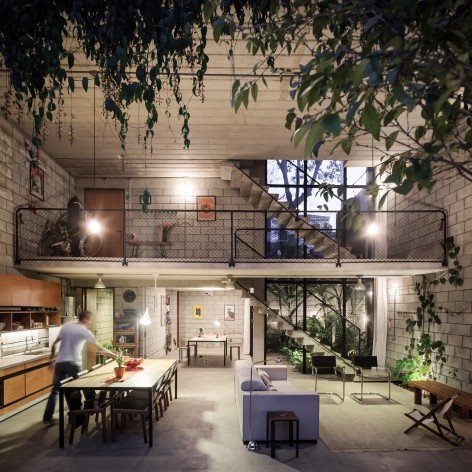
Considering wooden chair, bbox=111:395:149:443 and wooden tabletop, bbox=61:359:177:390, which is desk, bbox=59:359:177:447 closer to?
wooden tabletop, bbox=61:359:177:390

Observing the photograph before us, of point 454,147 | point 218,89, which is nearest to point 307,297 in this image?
point 218,89

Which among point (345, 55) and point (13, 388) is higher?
point (345, 55)

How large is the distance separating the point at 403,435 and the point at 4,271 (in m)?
6.92

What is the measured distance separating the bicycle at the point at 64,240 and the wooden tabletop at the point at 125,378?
2.97 meters

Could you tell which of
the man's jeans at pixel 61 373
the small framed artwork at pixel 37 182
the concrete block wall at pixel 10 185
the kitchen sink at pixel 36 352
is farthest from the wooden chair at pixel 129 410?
the small framed artwork at pixel 37 182

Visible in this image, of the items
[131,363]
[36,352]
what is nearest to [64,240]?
[36,352]

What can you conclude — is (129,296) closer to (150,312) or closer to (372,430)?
(150,312)

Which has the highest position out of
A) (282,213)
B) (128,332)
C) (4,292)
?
(282,213)

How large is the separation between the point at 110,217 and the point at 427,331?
808cm

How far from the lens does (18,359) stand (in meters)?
7.37

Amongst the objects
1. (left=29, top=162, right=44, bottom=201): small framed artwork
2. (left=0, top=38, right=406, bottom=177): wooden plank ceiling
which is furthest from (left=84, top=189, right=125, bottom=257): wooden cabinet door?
(left=29, top=162, right=44, bottom=201): small framed artwork

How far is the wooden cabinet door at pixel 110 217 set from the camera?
38.9 ft

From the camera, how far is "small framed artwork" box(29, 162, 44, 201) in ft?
29.0

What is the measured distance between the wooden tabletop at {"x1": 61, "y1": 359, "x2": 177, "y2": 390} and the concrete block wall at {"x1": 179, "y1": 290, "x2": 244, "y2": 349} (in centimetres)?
988
